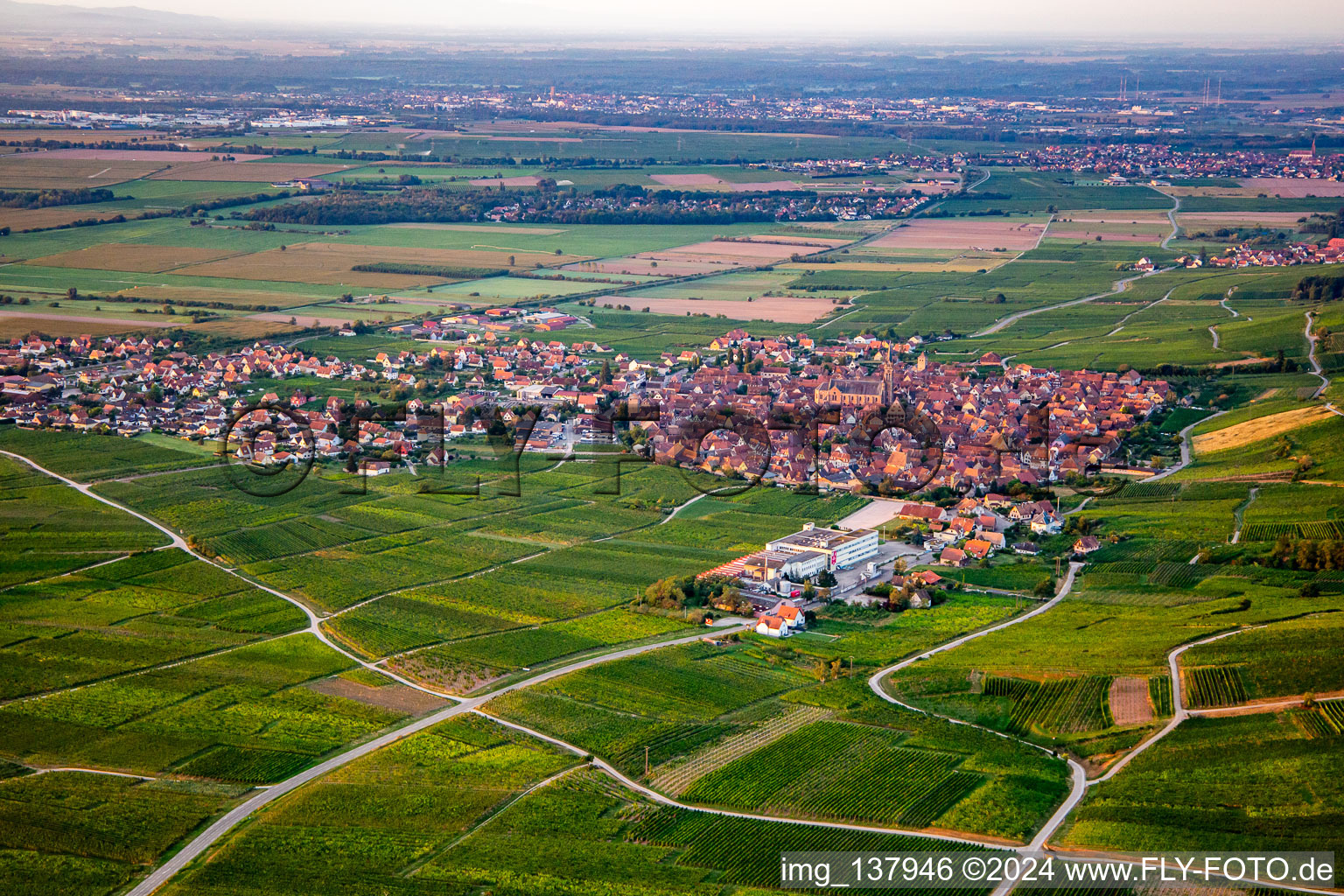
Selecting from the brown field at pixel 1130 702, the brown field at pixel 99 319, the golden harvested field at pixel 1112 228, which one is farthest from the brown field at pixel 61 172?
the brown field at pixel 1130 702

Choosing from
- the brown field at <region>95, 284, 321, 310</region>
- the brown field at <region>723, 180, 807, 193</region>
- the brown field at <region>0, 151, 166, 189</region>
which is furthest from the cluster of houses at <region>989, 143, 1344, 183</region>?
the brown field at <region>95, 284, 321, 310</region>

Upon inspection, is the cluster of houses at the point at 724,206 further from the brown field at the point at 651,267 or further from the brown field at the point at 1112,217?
the brown field at the point at 651,267

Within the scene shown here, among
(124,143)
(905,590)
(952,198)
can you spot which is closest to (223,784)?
(905,590)

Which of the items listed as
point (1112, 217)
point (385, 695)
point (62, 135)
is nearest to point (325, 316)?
point (385, 695)

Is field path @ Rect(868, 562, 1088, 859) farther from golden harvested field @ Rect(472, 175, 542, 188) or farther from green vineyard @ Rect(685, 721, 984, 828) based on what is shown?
golden harvested field @ Rect(472, 175, 542, 188)

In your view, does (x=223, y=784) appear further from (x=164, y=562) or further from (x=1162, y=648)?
(x=1162, y=648)

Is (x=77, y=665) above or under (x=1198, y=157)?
under

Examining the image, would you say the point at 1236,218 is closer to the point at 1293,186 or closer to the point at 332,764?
the point at 1293,186
